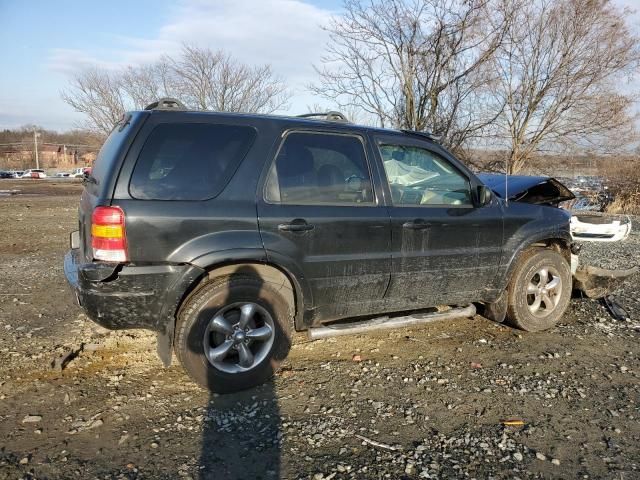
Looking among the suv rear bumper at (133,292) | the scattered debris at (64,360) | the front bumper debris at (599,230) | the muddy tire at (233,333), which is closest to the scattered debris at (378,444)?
the muddy tire at (233,333)

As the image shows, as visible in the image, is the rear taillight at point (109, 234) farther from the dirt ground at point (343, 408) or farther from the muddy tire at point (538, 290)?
the muddy tire at point (538, 290)

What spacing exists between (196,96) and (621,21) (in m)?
16.0

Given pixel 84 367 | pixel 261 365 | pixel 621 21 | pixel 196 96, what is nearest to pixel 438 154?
pixel 261 365

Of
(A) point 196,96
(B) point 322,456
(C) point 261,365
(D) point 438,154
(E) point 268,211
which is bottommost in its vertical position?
(B) point 322,456

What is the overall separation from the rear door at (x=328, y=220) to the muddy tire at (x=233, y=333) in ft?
0.93

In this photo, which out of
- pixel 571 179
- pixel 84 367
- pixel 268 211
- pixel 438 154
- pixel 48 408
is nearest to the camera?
pixel 48 408

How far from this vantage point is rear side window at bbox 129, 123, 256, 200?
10.6ft

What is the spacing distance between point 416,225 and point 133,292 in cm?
220

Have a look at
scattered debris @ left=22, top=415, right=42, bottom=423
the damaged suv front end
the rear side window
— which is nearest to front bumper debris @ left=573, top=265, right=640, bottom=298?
the damaged suv front end

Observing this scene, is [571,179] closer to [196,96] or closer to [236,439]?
[196,96]

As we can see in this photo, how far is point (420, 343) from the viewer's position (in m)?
4.50

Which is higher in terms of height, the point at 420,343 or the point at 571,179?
the point at 571,179

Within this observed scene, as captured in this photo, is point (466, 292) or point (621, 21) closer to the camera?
point (466, 292)

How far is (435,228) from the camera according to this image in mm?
4078
